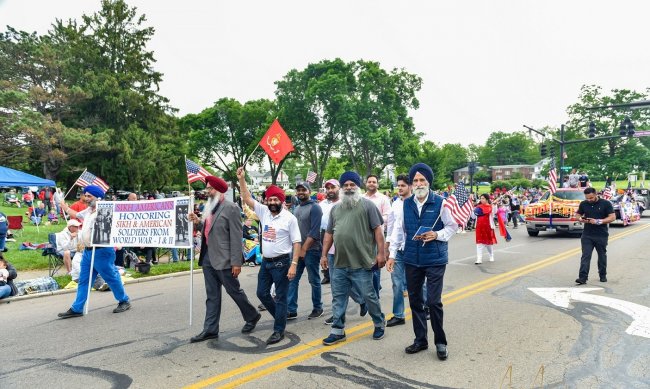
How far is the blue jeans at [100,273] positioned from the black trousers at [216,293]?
7.10ft

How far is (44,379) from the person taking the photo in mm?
4195

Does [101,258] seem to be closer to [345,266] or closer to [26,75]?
[345,266]

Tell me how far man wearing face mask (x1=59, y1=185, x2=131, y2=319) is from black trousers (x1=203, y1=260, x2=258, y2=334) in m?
2.17

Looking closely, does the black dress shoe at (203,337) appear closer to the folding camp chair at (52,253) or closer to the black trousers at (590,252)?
the folding camp chair at (52,253)

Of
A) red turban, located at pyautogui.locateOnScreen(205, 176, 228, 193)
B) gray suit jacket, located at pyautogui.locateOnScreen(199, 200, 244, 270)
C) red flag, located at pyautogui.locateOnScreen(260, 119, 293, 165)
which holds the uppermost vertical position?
red flag, located at pyautogui.locateOnScreen(260, 119, 293, 165)

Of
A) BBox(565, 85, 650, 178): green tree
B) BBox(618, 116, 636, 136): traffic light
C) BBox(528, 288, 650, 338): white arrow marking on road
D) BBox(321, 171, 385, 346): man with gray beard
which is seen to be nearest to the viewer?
BBox(321, 171, 385, 346): man with gray beard

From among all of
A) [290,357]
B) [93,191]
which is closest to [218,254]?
[290,357]

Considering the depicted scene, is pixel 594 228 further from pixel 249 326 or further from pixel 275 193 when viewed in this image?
pixel 249 326

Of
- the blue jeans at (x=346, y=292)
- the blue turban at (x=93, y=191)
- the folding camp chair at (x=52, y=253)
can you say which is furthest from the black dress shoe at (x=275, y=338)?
the folding camp chair at (x=52, y=253)

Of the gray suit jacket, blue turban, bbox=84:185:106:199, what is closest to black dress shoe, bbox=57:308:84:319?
blue turban, bbox=84:185:106:199

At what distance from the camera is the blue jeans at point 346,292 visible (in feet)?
16.2

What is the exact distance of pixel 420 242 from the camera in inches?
180

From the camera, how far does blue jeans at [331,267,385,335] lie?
494 cm

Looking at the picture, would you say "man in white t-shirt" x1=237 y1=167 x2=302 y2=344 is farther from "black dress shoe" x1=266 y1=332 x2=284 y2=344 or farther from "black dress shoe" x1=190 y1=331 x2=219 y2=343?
"black dress shoe" x1=190 y1=331 x2=219 y2=343
